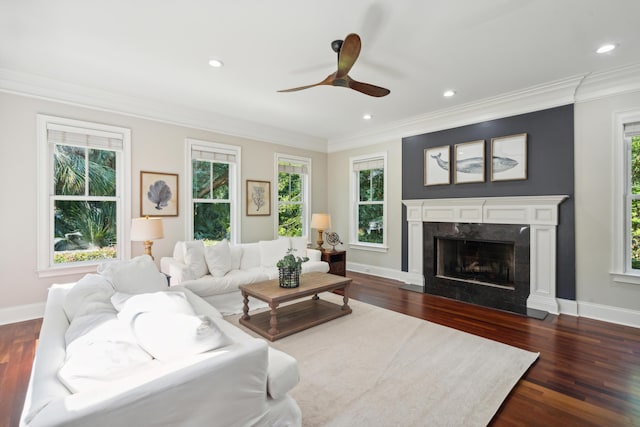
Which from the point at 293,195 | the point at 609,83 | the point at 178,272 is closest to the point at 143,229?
the point at 178,272

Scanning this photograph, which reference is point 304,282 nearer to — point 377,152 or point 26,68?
point 377,152

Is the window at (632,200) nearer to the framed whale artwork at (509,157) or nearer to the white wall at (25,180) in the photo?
the framed whale artwork at (509,157)

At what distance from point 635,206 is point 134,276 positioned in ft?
17.0

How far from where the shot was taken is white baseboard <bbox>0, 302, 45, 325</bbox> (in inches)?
131

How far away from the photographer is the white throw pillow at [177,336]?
4.19ft

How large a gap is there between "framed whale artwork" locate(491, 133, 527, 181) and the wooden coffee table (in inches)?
103

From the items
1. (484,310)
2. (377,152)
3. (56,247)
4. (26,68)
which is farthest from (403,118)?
(56,247)

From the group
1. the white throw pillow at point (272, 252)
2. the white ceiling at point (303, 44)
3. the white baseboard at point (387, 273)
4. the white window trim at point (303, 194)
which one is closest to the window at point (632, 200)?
the white ceiling at point (303, 44)

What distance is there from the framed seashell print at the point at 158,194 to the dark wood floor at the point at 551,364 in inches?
69.0

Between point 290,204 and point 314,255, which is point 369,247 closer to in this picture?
point 314,255

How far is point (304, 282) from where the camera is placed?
3.53 meters

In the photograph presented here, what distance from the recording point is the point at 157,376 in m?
1.13

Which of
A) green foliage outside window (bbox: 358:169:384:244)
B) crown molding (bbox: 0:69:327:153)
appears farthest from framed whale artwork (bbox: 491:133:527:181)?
crown molding (bbox: 0:69:327:153)

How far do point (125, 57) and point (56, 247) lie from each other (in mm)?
2468
